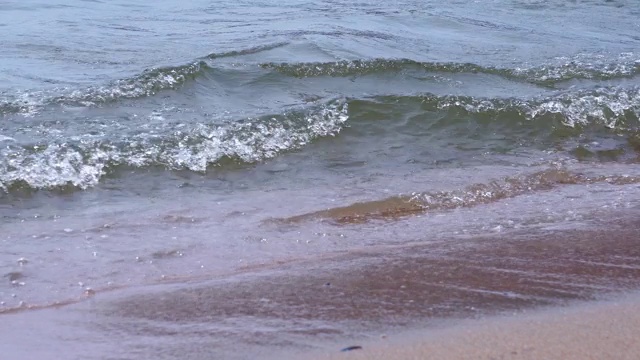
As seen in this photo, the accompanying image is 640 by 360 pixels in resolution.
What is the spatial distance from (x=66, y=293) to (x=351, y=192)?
7.19ft

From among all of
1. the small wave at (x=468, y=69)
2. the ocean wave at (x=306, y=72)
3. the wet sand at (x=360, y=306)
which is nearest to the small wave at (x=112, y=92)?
the ocean wave at (x=306, y=72)

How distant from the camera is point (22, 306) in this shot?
388cm

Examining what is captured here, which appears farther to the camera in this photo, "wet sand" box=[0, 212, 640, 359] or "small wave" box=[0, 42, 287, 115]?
"small wave" box=[0, 42, 287, 115]

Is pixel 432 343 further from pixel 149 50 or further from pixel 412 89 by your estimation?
pixel 149 50

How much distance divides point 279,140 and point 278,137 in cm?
5

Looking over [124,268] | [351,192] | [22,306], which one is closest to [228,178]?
[351,192]

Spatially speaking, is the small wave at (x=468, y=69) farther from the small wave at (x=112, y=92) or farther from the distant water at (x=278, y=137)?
the small wave at (x=112, y=92)

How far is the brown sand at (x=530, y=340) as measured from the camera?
3262 mm

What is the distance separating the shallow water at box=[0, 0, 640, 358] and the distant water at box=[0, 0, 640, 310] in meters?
0.02

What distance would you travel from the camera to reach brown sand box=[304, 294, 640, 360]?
10.7ft

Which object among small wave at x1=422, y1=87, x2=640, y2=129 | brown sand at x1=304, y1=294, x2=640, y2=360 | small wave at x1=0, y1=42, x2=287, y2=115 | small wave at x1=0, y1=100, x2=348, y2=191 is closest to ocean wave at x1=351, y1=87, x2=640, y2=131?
small wave at x1=422, y1=87, x2=640, y2=129

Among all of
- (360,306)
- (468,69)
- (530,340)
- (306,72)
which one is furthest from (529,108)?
(530,340)

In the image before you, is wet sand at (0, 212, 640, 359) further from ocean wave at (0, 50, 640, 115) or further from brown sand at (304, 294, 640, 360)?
ocean wave at (0, 50, 640, 115)

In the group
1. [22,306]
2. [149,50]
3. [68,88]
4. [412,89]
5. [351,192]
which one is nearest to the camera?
[22,306]
